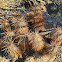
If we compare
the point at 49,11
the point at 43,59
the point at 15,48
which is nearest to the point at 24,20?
the point at 15,48

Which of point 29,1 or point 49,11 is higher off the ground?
point 29,1

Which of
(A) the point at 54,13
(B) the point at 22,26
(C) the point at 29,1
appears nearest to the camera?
(B) the point at 22,26

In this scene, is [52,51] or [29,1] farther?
[29,1]

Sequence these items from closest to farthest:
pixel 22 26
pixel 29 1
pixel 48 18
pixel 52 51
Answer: pixel 52 51 → pixel 22 26 → pixel 48 18 → pixel 29 1

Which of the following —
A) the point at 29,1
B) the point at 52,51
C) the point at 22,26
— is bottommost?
the point at 52,51

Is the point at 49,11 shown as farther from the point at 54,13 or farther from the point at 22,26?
the point at 22,26

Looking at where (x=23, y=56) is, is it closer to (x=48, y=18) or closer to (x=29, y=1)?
(x=48, y=18)

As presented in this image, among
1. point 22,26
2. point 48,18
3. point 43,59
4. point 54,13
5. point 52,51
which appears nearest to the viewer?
point 52,51

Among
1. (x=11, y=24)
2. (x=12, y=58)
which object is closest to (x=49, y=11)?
(x=11, y=24)

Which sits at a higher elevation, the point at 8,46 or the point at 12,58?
the point at 8,46
